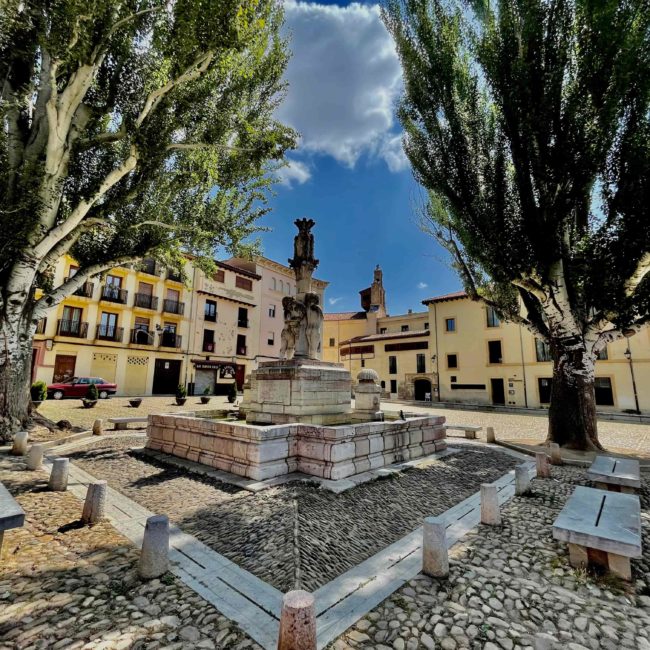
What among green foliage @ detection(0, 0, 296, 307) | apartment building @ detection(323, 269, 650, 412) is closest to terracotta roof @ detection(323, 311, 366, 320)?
apartment building @ detection(323, 269, 650, 412)

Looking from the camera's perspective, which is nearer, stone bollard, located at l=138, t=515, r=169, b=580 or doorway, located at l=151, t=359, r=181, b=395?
stone bollard, located at l=138, t=515, r=169, b=580

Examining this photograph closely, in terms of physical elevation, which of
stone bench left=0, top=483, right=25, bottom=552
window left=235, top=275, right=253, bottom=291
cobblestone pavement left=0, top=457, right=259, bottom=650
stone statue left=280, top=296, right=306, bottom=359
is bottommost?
cobblestone pavement left=0, top=457, right=259, bottom=650

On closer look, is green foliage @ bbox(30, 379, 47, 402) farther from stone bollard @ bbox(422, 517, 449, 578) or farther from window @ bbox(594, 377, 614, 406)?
window @ bbox(594, 377, 614, 406)

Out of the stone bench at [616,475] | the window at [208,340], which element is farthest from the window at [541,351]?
the window at [208,340]

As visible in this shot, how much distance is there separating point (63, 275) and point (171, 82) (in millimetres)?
20892

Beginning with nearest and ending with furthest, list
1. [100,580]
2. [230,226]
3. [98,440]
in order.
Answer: [100,580] < [98,440] < [230,226]

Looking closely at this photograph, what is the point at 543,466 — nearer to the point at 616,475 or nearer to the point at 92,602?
the point at 616,475

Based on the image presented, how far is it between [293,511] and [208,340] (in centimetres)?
2828

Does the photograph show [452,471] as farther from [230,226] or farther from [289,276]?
[289,276]

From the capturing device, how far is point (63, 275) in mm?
23188

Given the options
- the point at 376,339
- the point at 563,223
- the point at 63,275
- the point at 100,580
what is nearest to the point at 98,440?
the point at 100,580

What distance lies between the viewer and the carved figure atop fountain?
8.84 m

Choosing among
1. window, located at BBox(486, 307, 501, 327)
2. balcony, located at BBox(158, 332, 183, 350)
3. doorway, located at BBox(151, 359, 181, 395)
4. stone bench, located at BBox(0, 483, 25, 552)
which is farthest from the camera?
balcony, located at BBox(158, 332, 183, 350)

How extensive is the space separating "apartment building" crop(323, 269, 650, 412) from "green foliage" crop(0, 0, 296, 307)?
21922 mm
